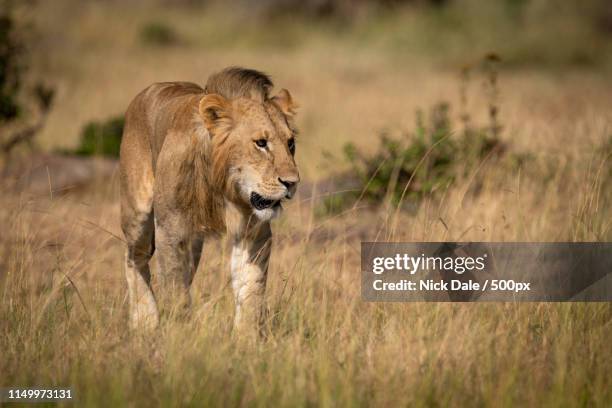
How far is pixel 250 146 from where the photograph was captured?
430 cm

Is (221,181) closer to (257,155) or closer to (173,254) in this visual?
(257,155)

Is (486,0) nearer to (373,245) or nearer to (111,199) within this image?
(111,199)

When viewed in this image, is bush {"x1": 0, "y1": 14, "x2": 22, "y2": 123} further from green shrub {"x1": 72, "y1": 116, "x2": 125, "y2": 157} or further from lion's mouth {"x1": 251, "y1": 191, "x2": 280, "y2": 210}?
lion's mouth {"x1": 251, "y1": 191, "x2": 280, "y2": 210}

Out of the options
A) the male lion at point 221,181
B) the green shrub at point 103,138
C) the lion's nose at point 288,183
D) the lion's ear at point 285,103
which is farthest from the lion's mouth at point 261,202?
the green shrub at point 103,138

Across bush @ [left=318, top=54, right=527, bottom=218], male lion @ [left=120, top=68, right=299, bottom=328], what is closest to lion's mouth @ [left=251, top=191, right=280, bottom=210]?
male lion @ [left=120, top=68, right=299, bottom=328]

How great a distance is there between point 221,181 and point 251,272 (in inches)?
18.7

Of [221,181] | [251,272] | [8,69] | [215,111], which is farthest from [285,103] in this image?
[8,69]

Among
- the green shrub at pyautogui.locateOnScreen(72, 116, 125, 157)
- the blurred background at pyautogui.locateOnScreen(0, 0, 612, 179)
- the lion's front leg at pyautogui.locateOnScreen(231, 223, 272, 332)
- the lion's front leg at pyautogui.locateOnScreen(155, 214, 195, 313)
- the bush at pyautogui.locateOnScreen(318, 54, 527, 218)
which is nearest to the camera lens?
the lion's front leg at pyautogui.locateOnScreen(231, 223, 272, 332)

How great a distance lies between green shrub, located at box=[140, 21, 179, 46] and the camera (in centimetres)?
2100

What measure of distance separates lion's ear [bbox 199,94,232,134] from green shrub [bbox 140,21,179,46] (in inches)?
669

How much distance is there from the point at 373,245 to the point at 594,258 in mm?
1207

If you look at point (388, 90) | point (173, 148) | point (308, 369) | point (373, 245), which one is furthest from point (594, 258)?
point (388, 90)

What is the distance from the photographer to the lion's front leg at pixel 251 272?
14.6 feet

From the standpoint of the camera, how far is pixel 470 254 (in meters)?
5.22
